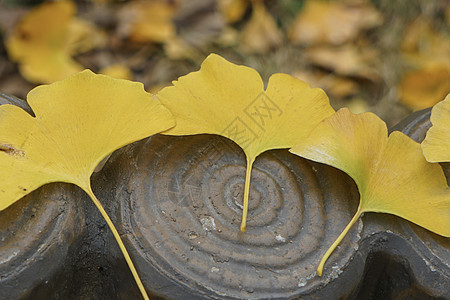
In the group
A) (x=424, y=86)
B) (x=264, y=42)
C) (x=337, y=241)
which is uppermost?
(x=337, y=241)

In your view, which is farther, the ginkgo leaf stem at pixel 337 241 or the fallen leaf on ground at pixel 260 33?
the fallen leaf on ground at pixel 260 33

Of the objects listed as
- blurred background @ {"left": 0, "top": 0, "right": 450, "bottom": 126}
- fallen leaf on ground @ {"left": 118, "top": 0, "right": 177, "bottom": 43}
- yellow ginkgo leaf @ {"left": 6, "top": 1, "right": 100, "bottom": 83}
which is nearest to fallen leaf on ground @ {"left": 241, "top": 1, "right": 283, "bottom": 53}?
blurred background @ {"left": 0, "top": 0, "right": 450, "bottom": 126}

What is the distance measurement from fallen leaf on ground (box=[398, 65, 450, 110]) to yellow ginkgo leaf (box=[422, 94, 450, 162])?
2.53 ft

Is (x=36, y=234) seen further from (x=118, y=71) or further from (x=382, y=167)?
(x=118, y=71)

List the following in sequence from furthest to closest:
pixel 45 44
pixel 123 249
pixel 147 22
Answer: pixel 147 22
pixel 45 44
pixel 123 249

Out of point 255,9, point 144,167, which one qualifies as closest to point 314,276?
point 144,167

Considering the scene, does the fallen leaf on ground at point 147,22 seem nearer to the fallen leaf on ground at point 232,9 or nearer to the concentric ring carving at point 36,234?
the fallen leaf on ground at point 232,9

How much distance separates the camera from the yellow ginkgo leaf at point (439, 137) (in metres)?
0.57

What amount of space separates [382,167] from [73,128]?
0.34 meters

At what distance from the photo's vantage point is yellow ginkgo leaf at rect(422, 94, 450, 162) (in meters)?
0.57

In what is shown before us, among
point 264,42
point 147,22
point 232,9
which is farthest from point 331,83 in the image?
point 147,22

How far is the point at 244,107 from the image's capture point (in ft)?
1.96

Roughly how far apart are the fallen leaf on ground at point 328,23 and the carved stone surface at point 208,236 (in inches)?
36.6

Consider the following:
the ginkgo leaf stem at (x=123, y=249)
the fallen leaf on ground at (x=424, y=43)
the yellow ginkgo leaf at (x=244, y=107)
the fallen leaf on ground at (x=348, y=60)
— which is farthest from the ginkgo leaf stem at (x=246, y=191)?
the fallen leaf on ground at (x=424, y=43)
